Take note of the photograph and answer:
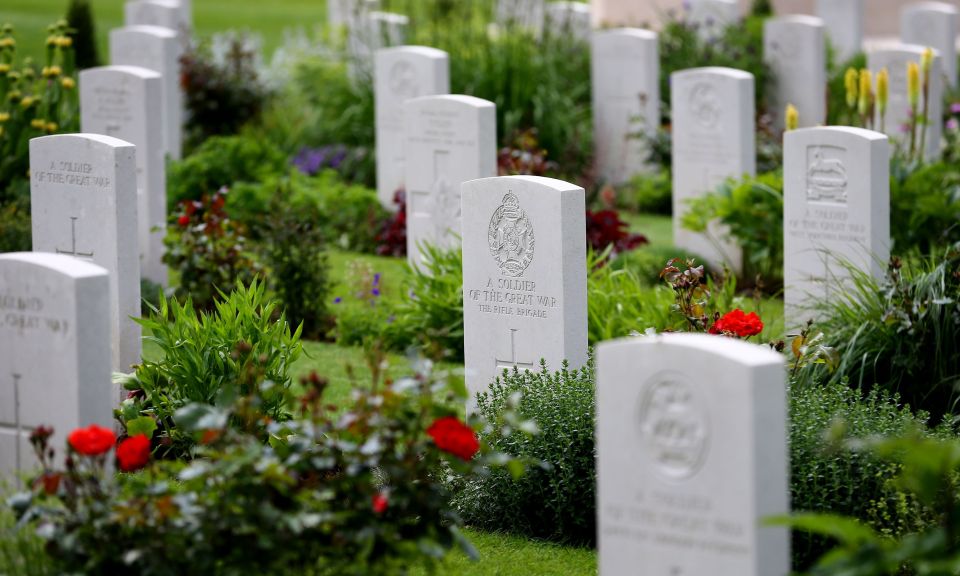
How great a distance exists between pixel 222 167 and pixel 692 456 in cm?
885

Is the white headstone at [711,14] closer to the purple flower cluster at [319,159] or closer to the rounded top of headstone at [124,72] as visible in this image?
the purple flower cluster at [319,159]

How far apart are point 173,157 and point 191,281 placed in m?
3.80

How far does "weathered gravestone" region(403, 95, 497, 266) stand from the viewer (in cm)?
907

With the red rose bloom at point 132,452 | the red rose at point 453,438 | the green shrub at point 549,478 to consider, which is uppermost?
the red rose at point 453,438

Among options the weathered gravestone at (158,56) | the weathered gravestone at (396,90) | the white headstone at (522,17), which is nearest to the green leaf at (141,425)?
the weathered gravestone at (396,90)

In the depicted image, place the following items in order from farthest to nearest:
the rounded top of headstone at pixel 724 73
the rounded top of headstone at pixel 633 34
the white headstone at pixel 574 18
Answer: the white headstone at pixel 574 18
the rounded top of headstone at pixel 633 34
the rounded top of headstone at pixel 724 73

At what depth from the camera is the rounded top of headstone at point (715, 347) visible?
3.79 meters

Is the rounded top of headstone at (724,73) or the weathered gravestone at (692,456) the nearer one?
the weathered gravestone at (692,456)

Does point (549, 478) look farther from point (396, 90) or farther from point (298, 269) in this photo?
point (396, 90)

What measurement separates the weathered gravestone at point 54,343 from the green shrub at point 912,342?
344cm

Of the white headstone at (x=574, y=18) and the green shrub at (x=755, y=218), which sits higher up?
the white headstone at (x=574, y=18)

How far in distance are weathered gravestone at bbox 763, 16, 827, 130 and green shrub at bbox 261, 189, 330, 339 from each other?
7.40 meters

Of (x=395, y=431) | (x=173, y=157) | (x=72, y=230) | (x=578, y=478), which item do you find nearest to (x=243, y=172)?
(x=173, y=157)

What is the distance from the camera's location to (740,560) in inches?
152
